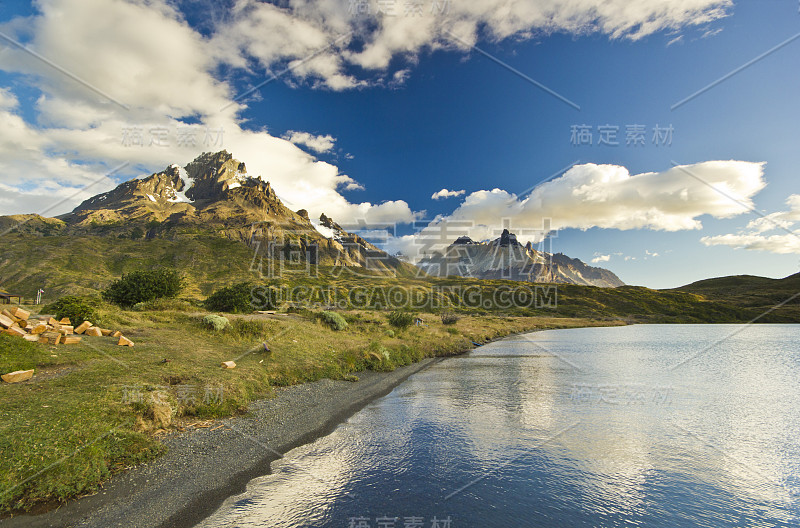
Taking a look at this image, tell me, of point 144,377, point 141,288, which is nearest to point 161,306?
point 141,288

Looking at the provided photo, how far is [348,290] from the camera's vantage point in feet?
479

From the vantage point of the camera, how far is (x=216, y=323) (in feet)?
95.8

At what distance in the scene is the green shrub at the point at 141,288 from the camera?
39062 millimetres

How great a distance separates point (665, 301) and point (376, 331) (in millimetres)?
176204

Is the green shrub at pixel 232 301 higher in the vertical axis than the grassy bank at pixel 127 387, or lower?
higher

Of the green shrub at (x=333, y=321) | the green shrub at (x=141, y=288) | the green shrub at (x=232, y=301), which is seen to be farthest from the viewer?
the green shrub at (x=232, y=301)

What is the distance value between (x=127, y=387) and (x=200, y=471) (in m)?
5.71

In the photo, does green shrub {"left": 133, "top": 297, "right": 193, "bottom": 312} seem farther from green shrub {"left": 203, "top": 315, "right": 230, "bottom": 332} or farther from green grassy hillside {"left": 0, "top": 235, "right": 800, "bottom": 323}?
green grassy hillside {"left": 0, "top": 235, "right": 800, "bottom": 323}

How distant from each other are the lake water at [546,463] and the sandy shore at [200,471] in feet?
2.49

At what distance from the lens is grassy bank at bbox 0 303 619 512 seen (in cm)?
984

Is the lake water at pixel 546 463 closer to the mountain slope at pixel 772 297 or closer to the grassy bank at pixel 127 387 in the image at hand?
the grassy bank at pixel 127 387

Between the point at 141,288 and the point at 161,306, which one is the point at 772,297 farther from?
the point at 141,288

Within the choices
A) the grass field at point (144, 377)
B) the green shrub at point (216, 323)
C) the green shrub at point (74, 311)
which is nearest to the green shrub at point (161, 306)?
the grass field at point (144, 377)

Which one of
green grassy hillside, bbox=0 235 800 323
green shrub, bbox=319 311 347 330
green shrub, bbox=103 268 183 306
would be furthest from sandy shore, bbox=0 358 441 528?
green grassy hillside, bbox=0 235 800 323
